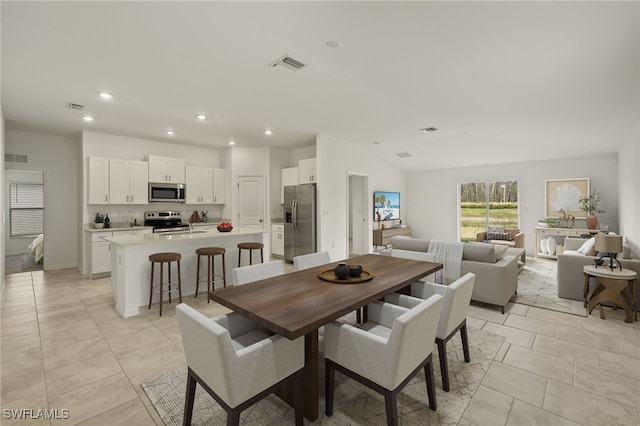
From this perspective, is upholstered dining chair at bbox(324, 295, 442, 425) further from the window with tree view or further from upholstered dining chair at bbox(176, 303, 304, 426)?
the window with tree view

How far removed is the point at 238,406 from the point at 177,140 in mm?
5964

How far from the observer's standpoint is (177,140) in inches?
243

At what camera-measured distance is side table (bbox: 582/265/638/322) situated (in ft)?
10.5

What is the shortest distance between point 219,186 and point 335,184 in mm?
2826

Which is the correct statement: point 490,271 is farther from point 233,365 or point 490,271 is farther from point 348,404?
point 233,365

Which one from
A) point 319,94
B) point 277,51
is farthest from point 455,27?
point 319,94

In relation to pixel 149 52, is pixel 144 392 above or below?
below

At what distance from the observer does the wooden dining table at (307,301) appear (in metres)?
1.57

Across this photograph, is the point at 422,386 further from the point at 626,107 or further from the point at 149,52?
the point at 626,107

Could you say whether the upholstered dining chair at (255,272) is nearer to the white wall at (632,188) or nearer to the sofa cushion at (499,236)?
the white wall at (632,188)

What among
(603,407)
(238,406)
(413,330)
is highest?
(413,330)

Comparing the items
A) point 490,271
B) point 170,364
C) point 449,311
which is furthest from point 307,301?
point 490,271

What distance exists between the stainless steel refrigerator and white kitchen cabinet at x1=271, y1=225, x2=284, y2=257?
0.27m

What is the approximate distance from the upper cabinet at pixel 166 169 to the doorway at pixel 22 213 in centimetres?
360
